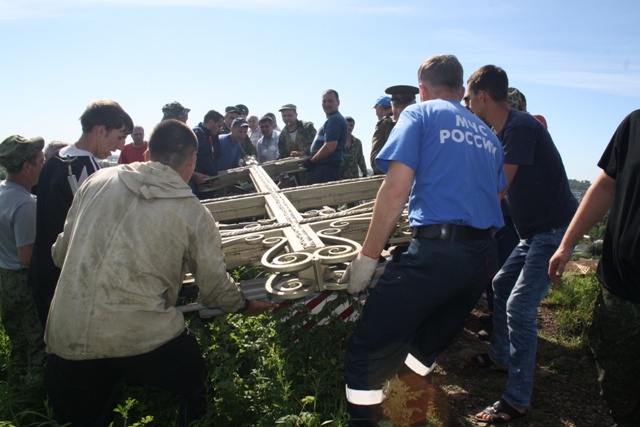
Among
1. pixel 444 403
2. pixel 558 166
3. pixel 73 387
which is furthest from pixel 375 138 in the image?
pixel 73 387

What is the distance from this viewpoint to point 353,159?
884 centimetres

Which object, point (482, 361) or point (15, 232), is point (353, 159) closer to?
point (482, 361)

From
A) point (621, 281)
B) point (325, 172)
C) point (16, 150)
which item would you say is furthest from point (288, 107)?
point (621, 281)

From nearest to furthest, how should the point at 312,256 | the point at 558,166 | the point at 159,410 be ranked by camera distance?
the point at 312,256
the point at 159,410
the point at 558,166

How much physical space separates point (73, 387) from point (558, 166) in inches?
117

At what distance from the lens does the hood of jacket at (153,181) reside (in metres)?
2.18

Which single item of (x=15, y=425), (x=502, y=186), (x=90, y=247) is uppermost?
(x=502, y=186)

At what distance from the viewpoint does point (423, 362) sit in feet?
8.39

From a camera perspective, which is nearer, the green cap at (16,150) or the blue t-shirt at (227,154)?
the green cap at (16,150)

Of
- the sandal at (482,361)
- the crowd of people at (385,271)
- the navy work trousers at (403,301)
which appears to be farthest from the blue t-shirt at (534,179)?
the sandal at (482,361)

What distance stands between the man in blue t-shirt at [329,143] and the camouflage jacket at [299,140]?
52.7 inches

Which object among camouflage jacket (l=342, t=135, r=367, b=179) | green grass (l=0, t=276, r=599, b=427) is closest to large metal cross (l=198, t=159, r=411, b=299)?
green grass (l=0, t=276, r=599, b=427)

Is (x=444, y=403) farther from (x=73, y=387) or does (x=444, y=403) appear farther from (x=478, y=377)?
(x=73, y=387)

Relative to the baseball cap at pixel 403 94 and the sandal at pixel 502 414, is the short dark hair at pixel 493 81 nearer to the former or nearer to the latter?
the sandal at pixel 502 414
